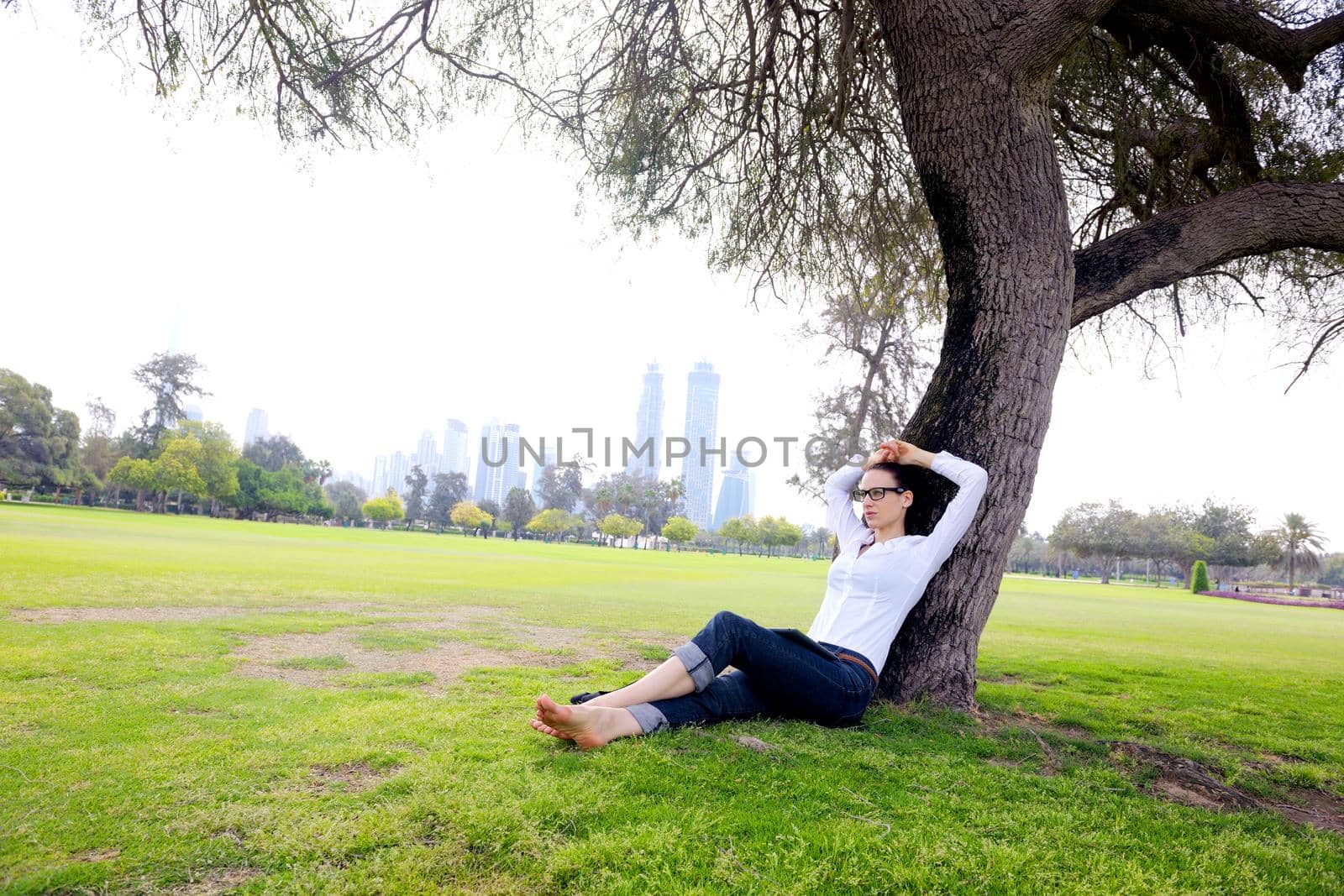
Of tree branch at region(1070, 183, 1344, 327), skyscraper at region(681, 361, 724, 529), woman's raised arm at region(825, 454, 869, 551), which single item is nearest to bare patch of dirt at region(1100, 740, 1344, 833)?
woman's raised arm at region(825, 454, 869, 551)

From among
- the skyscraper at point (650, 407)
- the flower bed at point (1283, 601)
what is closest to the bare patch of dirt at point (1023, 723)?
the flower bed at point (1283, 601)

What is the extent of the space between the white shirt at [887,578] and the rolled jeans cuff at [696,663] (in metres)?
0.75

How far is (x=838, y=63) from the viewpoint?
18.9 feet

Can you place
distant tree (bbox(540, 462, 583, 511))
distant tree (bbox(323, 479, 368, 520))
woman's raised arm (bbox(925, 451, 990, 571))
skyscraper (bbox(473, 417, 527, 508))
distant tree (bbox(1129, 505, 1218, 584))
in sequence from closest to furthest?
woman's raised arm (bbox(925, 451, 990, 571)) → distant tree (bbox(1129, 505, 1218, 584)) → distant tree (bbox(323, 479, 368, 520)) → distant tree (bbox(540, 462, 583, 511)) → skyscraper (bbox(473, 417, 527, 508))

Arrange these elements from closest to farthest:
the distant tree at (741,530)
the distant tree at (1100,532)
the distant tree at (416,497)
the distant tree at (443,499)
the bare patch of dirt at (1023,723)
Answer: the bare patch of dirt at (1023,723), the distant tree at (1100,532), the distant tree at (741,530), the distant tree at (443,499), the distant tree at (416,497)

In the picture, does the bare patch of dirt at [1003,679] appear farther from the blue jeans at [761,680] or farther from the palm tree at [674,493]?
the palm tree at [674,493]

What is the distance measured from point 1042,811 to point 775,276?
5994mm

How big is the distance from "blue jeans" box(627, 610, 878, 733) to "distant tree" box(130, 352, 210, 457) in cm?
7553

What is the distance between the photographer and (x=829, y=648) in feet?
11.7

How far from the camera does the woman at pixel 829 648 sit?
3129 mm

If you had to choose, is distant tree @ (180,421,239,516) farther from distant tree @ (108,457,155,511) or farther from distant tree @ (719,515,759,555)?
distant tree @ (719,515,759,555)

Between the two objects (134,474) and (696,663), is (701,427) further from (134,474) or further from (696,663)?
(696,663)

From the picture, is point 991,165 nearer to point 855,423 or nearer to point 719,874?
point 719,874

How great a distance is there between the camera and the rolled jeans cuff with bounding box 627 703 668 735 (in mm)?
3080
